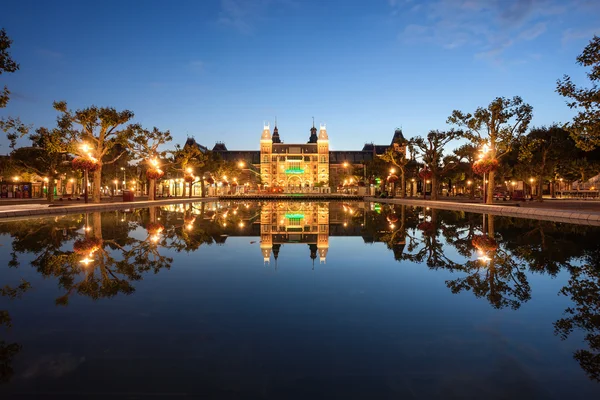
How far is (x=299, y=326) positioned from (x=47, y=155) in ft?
146

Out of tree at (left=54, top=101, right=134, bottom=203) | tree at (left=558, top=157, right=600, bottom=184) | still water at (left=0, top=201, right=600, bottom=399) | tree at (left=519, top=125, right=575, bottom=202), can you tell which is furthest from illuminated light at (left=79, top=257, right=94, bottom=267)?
tree at (left=558, top=157, right=600, bottom=184)

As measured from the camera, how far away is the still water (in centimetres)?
321

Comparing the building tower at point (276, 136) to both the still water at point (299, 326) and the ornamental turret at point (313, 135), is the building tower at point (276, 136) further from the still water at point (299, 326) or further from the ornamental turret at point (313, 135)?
the still water at point (299, 326)

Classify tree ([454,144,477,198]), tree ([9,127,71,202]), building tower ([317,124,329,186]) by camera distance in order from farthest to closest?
building tower ([317,124,329,186]) < tree ([454,144,477,198]) < tree ([9,127,71,202])

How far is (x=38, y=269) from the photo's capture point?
24.9ft

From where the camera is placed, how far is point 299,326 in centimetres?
443

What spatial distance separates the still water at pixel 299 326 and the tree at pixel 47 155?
27239 mm

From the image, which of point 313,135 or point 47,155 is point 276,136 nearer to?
point 313,135

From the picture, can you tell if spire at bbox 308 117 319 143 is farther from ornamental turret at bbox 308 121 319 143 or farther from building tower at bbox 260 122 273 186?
building tower at bbox 260 122 273 186

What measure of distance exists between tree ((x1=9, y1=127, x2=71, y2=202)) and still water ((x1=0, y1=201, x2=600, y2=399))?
2724 cm

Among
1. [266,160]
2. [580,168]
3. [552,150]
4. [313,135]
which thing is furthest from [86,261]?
[313,135]

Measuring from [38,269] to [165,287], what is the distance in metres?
3.07

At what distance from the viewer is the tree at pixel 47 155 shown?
32.5m

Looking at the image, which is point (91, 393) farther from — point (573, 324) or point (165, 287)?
point (573, 324)
